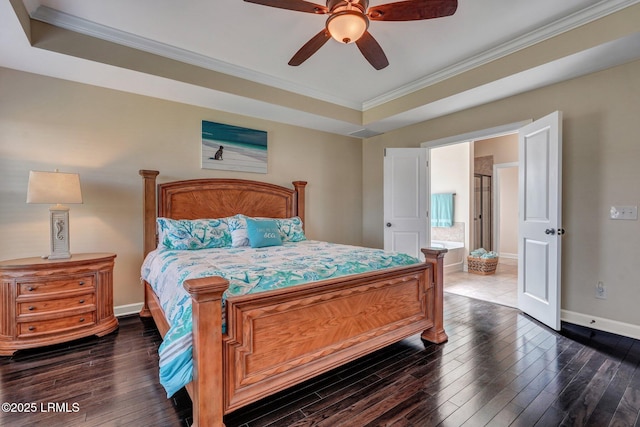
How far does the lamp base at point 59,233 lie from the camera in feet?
8.63

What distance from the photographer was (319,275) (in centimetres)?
200

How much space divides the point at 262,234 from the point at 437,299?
6.13 ft

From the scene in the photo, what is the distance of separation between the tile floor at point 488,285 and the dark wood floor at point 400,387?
1142 millimetres

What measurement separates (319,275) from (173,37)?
2.60 m

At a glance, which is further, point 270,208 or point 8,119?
point 270,208

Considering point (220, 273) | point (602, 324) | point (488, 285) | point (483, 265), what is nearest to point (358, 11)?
point (220, 273)

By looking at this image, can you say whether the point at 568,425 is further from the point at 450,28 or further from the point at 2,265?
the point at 2,265

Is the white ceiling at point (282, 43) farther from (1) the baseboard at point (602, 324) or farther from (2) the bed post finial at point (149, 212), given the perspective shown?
(1) the baseboard at point (602, 324)

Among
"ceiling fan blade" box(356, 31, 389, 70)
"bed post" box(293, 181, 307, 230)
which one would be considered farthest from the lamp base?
"ceiling fan blade" box(356, 31, 389, 70)

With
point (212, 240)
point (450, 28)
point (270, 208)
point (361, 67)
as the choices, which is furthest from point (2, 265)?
point (450, 28)

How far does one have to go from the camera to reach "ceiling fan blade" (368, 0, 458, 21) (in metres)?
1.83

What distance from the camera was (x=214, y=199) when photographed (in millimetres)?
3775

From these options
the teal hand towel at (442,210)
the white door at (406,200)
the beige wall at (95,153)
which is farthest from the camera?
the teal hand towel at (442,210)

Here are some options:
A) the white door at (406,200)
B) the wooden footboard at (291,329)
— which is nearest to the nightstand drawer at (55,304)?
the wooden footboard at (291,329)
